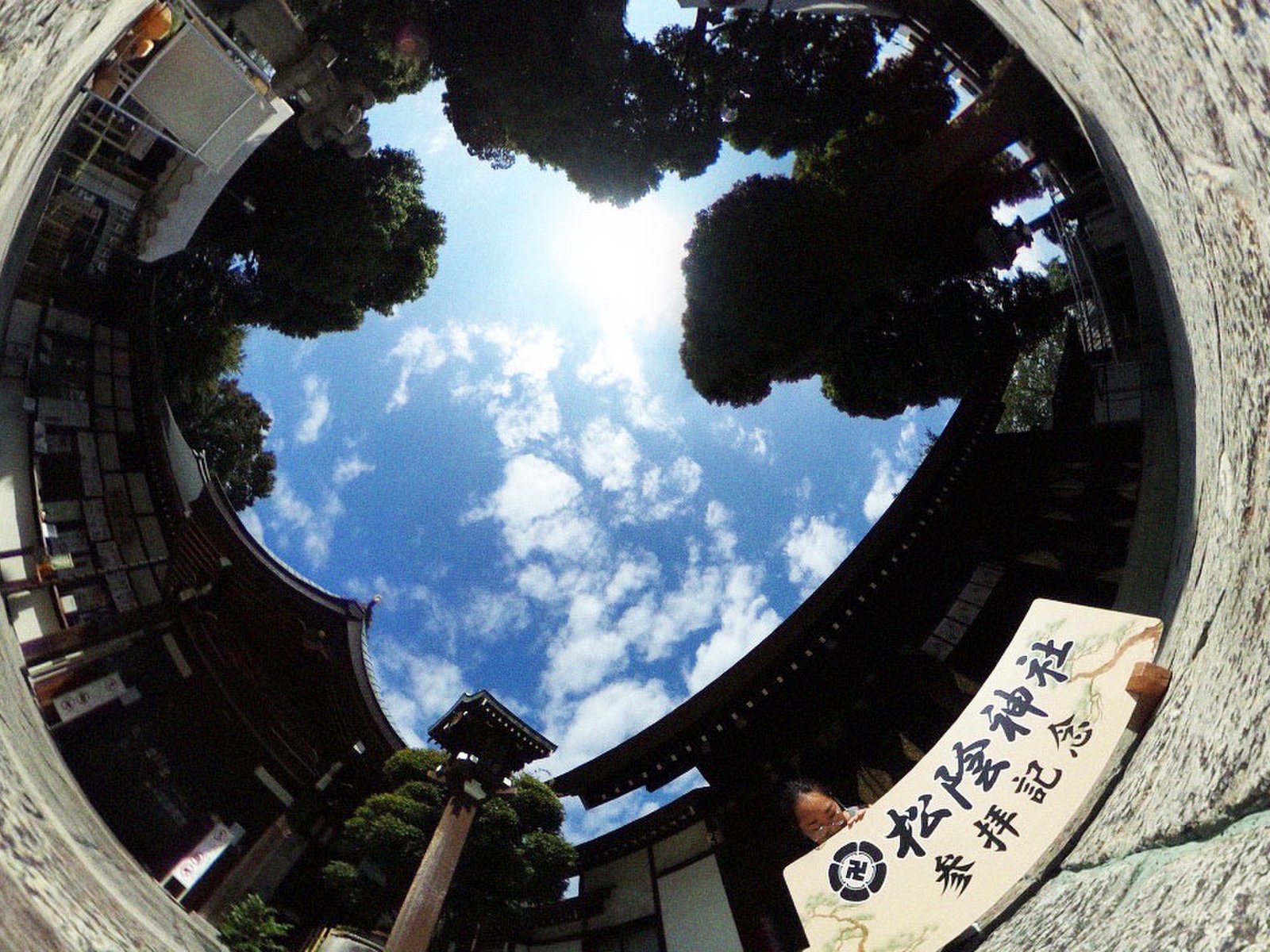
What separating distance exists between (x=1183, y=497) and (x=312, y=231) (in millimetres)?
14525

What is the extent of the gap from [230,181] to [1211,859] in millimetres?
16750

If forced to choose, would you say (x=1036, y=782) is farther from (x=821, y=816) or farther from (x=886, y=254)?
(x=886, y=254)

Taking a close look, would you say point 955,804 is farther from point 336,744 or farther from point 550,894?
point 336,744

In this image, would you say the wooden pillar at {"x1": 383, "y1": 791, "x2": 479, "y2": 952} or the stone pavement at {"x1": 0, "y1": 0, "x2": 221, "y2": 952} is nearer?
the stone pavement at {"x1": 0, "y1": 0, "x2": 221, "y2": 952}

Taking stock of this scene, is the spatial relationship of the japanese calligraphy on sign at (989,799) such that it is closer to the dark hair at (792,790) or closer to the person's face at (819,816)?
the person's face at (819,816)

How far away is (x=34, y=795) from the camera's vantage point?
5.02m

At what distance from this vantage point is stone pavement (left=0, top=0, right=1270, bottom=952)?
2.05 meters

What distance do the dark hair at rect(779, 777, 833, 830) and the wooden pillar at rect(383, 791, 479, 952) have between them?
4.76 m

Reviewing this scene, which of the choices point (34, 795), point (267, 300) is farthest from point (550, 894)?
point (267, 300)

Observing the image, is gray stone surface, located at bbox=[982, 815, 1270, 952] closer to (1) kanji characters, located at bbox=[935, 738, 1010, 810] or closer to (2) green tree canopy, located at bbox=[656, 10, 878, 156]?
(1) kanji characters, located at bbox=[935, 738, 1010, 810]

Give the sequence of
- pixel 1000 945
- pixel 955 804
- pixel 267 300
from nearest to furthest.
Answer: pixel 1000 945 < pixel 955 804 < pixel 267 300

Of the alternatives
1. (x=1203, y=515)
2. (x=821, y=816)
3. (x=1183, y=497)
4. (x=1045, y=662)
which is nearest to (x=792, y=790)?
(x=821, y=816)

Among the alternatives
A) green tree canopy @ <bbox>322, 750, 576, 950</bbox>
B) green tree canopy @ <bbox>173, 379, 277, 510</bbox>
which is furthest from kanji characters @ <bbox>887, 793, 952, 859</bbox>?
green tree canopy @ <bbox>173, 379, 277, 510</bbox>

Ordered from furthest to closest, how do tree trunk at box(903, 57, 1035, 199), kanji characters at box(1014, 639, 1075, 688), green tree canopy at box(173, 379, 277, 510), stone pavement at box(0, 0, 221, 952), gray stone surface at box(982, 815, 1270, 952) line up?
green tree canopy at box(173, 379, 277, 510) < tree trunk at box(903, 57, 1035, 199) < kanji characters at box(1014, 639, 1075, 688) < stone pavement at box(0, 0, 221, 952) < gray stone surface at box(982, 815, 1270, 952)
